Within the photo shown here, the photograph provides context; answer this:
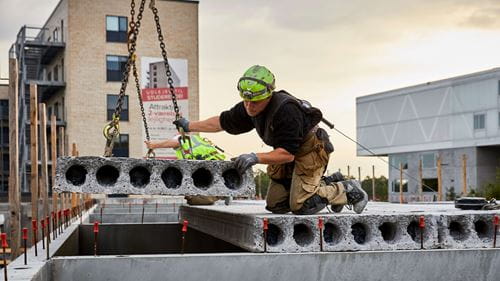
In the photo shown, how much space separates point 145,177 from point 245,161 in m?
1.06

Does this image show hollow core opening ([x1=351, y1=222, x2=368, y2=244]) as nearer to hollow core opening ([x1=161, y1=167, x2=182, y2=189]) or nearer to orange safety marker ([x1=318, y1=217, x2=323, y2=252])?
orange safety marker ([x1=318, y1=217, x2=323, y2=252])

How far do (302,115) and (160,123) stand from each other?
4635 centimetres

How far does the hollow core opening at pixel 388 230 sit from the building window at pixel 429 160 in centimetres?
6018

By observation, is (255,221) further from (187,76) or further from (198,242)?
(187,76)

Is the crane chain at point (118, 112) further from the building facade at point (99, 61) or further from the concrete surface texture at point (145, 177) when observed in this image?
the building facade at point (99, 61)

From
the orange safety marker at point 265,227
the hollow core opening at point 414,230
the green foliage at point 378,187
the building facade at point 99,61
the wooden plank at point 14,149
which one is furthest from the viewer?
the green foliage at point 378,187

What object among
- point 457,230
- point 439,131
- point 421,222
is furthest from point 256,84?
point 439,131

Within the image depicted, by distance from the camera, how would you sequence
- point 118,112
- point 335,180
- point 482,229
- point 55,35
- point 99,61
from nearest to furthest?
point 482,229, point 335,180, point 118,112, point 99,61, point 55,35

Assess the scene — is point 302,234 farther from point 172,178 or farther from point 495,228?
point 495,228

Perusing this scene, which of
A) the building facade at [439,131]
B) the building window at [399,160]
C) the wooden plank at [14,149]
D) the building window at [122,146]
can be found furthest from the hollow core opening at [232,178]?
the building window at [399,160]

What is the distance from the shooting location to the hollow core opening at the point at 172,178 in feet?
25.4

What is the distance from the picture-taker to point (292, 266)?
7219 mm

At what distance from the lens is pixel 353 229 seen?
7.77 m

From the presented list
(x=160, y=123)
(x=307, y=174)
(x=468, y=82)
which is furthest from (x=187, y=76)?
(x=307, y=174)
